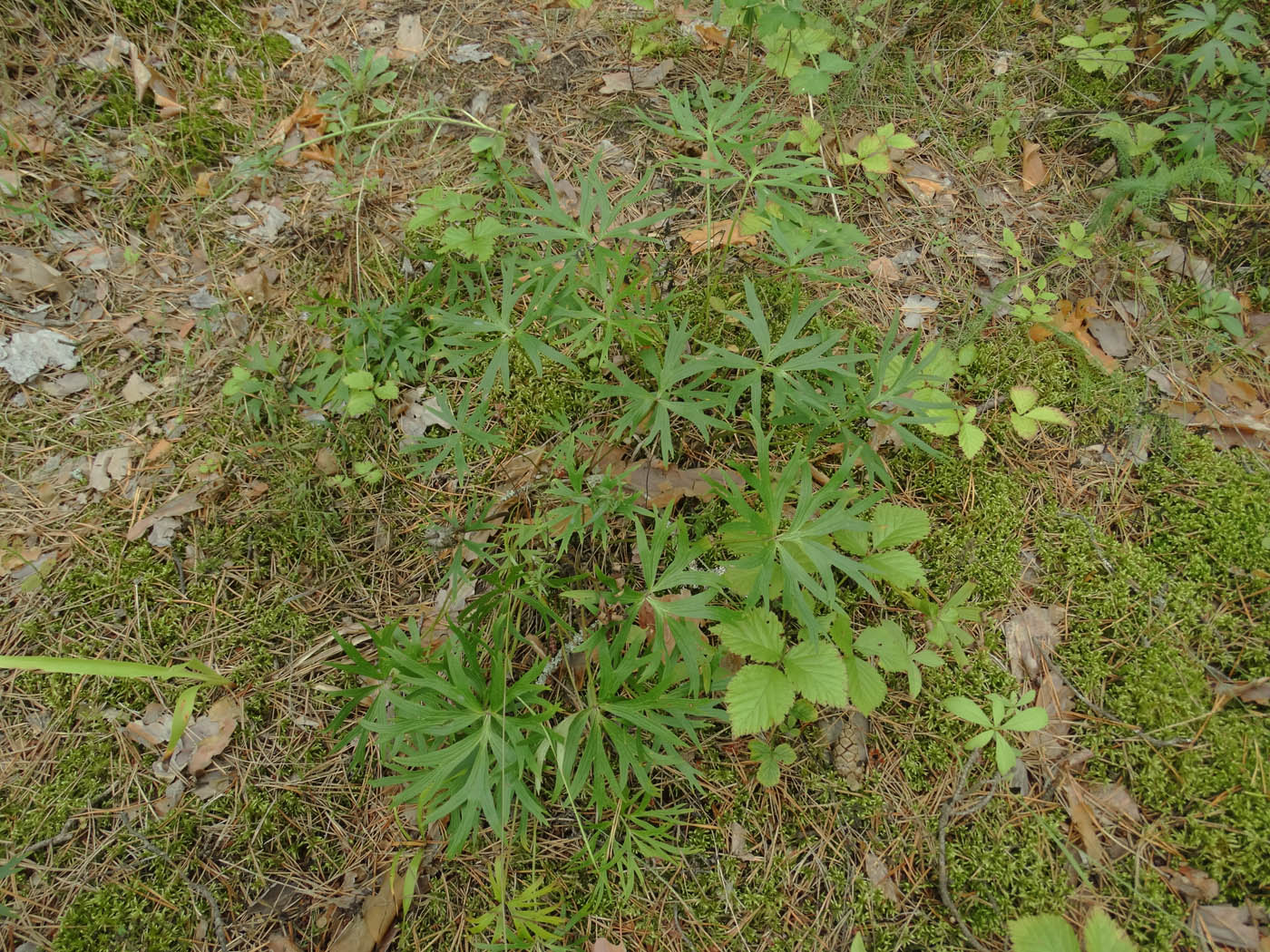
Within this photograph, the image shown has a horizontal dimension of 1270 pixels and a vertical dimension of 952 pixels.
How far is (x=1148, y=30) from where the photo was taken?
2.96 metres

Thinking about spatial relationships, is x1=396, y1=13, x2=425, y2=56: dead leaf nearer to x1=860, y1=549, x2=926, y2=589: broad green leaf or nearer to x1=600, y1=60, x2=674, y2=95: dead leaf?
x1=600, y1=60, x2=674, y2=95: dead leaf

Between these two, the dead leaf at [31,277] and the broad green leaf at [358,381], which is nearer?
the broad green leaf at [358,381]

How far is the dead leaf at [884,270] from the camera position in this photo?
2.62m

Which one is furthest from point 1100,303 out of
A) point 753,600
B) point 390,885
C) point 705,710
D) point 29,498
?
point 29,498

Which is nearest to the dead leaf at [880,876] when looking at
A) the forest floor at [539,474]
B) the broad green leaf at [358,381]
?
the forest floor at [539,474]

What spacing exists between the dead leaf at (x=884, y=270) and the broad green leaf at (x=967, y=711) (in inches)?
61.4

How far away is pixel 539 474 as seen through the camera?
2305 mm

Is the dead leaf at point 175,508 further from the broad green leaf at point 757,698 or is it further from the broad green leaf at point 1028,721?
the broad green leaf at point 1028,721

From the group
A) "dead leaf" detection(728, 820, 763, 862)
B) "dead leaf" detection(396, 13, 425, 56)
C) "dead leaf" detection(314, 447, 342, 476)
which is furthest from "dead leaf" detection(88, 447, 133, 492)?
"dead leaf" detection(728, 820, 763, 862)

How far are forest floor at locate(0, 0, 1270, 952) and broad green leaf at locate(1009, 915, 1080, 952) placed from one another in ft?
0.23

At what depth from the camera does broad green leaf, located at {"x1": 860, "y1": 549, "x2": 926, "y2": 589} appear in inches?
76.4

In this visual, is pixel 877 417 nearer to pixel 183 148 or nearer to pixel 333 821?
pixel 333 821

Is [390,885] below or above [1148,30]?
below

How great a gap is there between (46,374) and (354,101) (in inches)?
65.5
